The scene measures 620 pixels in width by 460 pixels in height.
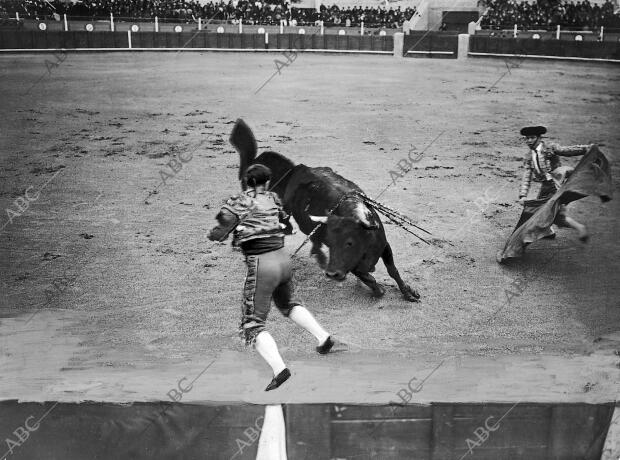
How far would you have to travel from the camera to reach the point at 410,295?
5516 millimetres

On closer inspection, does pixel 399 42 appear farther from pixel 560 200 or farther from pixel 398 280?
pixel 398 280

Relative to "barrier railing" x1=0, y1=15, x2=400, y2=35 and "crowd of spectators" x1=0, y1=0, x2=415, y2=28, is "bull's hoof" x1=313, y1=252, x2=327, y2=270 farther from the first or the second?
"crowd of spectators" x1=0, y1=0, x2=415, y2=28

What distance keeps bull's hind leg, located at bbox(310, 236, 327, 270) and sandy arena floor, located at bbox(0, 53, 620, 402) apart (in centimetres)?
26

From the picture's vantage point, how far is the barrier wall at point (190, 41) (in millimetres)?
9805

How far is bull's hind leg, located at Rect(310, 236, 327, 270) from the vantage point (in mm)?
5316

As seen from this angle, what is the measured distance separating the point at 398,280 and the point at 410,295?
0.55ft

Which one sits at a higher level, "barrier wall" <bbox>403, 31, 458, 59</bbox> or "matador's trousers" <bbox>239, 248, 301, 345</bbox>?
"barrier wall" <bbox>403, 31, 458, 59</bbox>

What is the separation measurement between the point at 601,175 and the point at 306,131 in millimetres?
3872

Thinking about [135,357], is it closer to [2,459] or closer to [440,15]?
[2,459]

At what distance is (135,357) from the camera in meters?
4.77

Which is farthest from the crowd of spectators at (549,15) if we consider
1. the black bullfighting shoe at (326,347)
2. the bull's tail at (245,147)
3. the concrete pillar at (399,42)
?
the black bullfighting shoe at (326,347)

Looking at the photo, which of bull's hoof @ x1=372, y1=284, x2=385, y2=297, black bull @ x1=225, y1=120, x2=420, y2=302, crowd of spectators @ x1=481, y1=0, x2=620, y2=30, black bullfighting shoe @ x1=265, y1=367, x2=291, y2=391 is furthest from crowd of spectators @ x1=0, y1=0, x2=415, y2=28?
black bullfighting shoe @ x1=265, y1=367, x2=291, y2=391

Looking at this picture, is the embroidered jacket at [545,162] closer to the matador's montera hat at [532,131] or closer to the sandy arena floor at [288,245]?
the matador's montera hat at [532,131]

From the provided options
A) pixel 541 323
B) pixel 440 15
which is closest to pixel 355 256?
pixel 541 323
